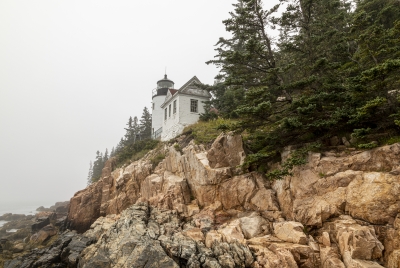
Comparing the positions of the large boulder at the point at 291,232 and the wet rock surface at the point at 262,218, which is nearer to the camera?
the wet rock surface at the point at 262,218

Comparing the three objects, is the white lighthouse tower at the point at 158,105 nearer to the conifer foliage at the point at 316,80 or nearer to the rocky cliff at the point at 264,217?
the rocky cliff at the point at 264,217

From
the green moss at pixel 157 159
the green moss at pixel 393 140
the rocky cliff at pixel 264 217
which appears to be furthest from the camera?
the green moss at pixel 157 159

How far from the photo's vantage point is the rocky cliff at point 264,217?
23.2 feet

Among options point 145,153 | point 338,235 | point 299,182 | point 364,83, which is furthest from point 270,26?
point 145,153

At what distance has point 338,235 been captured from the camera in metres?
7.43

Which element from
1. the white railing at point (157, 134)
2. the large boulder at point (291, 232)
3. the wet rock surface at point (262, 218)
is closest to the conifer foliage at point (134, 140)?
the white railing at point (157, 134)

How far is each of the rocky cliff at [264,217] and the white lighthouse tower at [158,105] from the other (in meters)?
17.6

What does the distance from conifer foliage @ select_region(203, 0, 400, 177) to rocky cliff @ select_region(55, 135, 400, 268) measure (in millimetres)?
1427

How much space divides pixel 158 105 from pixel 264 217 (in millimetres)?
27345

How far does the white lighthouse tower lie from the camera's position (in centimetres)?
3169

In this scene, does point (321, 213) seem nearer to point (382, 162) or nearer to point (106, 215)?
point (382, 162)

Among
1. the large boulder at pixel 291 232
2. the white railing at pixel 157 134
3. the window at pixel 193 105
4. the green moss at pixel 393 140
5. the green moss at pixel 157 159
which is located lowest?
the large boulder at pixel 291 232

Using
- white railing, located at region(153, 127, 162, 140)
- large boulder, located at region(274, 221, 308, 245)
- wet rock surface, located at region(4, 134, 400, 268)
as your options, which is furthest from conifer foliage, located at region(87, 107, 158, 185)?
large boulder, located at region(274, 221, 308, 245)

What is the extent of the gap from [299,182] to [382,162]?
3.04m
